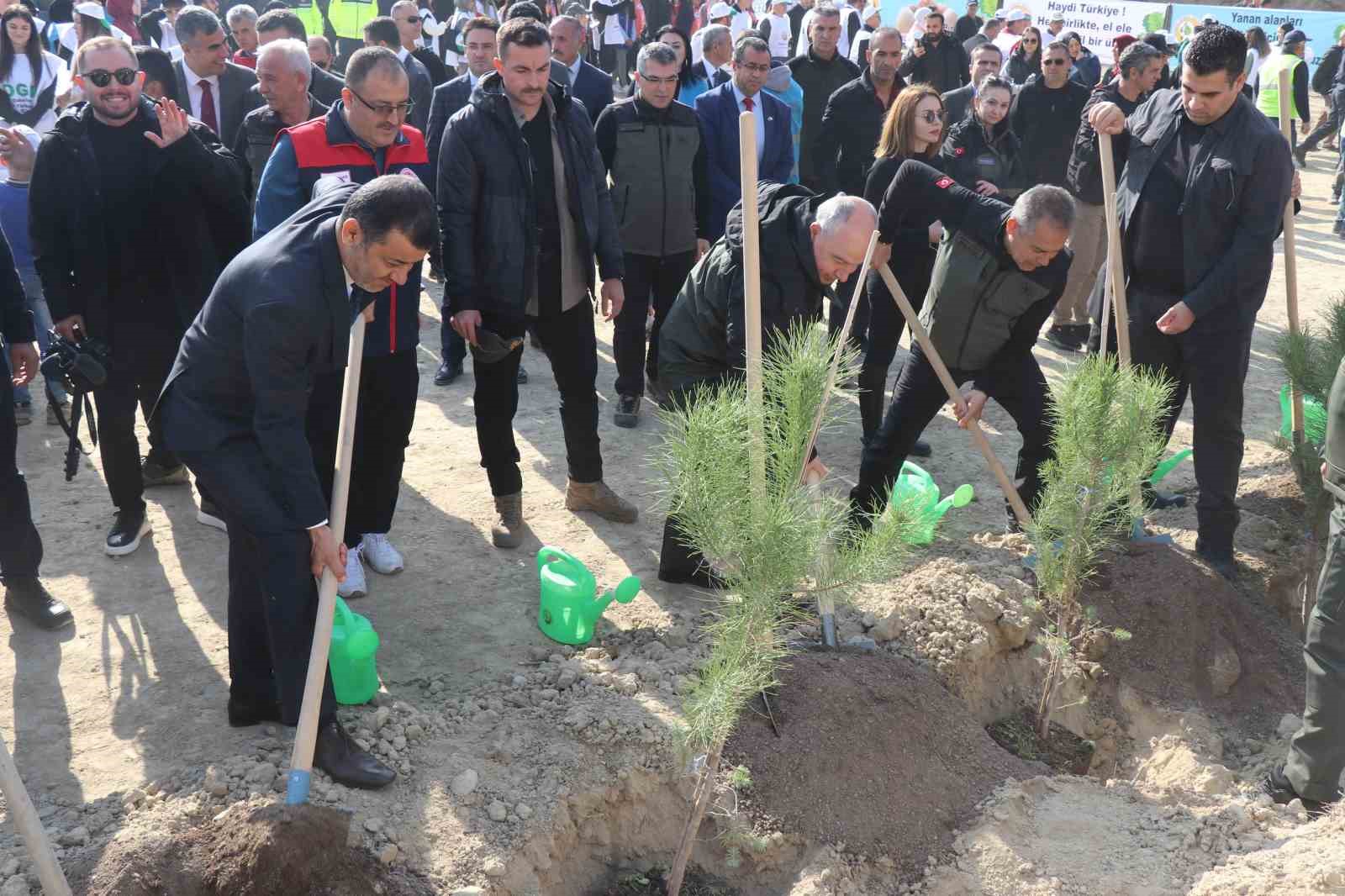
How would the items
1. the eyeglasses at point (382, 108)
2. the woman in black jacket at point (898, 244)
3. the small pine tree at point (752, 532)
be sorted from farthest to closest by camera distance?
the woman in black jacket at point (898, 244)
the eyeglasses at point (382, 108)
the small pine tree at point (752, 532)

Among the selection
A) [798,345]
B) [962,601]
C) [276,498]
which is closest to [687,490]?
[798,345]

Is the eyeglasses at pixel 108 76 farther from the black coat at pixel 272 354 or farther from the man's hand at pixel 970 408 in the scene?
the man's hand at pixel 970 408

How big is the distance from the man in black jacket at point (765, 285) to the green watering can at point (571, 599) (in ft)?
1.28

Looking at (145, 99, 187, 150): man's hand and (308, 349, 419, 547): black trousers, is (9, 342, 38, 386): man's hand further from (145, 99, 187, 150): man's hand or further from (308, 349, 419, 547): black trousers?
(308, 349, 419, 547): black trousers

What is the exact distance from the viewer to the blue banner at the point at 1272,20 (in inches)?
704

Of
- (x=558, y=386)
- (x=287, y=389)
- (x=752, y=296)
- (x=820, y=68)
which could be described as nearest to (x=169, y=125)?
(x=558, y=386)

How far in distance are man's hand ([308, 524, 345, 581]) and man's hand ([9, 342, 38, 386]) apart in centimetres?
189

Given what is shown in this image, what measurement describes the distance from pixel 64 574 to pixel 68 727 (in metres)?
1.21

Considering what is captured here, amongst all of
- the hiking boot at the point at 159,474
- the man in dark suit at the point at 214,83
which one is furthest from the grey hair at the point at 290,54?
the hiking boot at the point at 159,474

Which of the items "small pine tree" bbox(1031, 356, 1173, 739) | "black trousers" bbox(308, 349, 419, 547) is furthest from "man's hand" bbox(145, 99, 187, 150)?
"small pine tree" bbox(1031, 356, 1173, 739)

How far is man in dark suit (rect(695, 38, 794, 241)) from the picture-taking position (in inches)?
267

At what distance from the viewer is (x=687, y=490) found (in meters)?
3.24

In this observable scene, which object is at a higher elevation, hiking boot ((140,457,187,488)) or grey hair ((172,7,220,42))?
grey hair ((172,7,220,42))

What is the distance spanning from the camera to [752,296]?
11.2 ft
